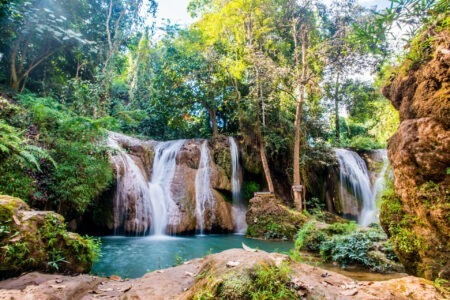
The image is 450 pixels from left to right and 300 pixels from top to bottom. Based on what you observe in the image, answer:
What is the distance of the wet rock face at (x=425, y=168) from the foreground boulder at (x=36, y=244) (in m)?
4.60

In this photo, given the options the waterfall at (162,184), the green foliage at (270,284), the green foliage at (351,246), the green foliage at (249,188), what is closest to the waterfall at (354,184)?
the green foliage at (249,188)

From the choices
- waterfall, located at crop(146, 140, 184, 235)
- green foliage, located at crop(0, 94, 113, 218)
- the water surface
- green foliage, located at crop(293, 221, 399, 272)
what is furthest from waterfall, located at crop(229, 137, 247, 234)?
green foliage, located at crop(0, 94, 113, 218)

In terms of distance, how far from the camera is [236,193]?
47.0 ft

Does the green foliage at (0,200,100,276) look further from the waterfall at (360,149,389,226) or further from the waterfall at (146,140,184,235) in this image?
the waterfall at (360,149,389,226)

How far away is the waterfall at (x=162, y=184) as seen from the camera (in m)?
11.8

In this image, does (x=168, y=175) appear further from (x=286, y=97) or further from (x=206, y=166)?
(x=286, y=97)

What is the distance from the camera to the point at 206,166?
14039 mm

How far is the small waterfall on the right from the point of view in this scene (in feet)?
50.4

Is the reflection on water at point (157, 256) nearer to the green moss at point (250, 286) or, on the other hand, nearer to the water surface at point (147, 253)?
the water surface at point (147, 253)

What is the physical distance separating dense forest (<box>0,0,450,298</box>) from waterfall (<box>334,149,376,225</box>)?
1.21 meters

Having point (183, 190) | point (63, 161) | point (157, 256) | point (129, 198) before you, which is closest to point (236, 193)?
point (183, 190)

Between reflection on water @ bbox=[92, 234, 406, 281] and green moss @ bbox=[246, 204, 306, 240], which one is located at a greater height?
green moss @ bbox=[246, 204, 306, 240]

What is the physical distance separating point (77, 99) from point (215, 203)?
7868 mm

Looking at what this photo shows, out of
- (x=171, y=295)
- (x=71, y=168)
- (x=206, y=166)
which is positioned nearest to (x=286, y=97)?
(x=206, y=166)
